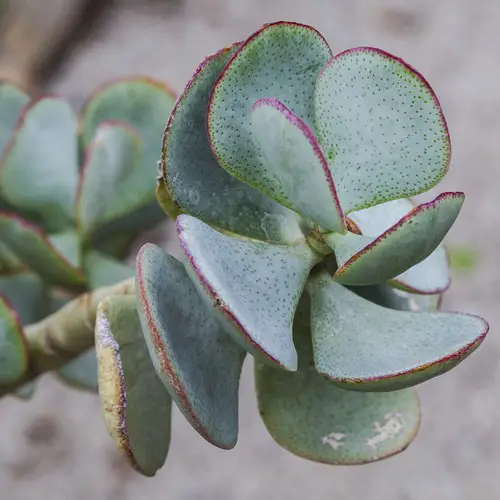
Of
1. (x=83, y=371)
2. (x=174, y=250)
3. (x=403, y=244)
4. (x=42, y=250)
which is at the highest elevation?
(x=403, y=244)

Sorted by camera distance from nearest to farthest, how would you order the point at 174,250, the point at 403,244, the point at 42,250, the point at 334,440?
the point at 403,244
the point at 334,440
the point at 42,250
the point at 174,250

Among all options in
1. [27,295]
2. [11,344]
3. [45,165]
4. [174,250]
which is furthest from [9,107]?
[174,250]

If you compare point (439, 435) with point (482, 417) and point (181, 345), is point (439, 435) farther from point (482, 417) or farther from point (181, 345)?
point (181, 345)

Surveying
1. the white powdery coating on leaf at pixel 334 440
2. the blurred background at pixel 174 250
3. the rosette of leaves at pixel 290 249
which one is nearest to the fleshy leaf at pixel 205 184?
the rosette of leaves at pixel 290 249

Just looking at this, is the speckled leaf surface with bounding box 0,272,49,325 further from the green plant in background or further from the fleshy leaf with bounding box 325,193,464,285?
the fleshy leaf with bounding box 325,193,464,285

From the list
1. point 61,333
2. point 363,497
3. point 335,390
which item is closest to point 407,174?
point 335,390

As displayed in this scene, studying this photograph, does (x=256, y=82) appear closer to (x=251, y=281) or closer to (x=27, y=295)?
(x=251, y=281)

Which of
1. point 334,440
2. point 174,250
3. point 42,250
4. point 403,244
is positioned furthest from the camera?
point 174,250

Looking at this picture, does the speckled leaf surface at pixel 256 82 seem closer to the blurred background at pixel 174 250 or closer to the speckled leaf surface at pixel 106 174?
the speckled leaf surface at pixel 106 174
